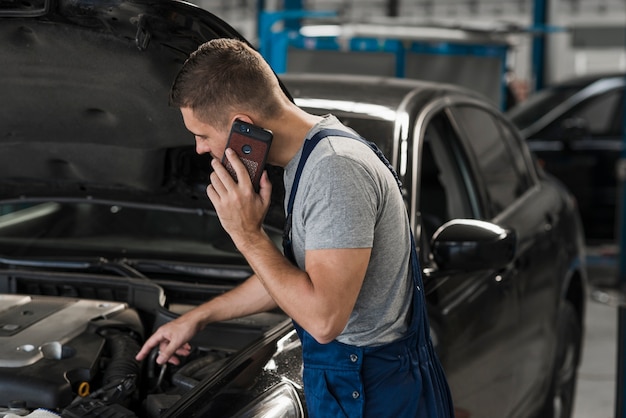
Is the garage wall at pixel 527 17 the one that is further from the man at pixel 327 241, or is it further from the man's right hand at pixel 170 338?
the man at pixel 327 241

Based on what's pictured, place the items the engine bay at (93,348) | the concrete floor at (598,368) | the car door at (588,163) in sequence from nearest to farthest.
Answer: the engine bay at (93,348), the concrete floor at (598,368), the car door at (588,163)


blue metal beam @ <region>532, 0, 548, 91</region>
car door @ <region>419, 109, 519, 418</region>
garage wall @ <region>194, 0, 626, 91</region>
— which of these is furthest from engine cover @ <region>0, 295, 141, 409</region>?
garage wall @ <region>194, 0, 626, 91</region>

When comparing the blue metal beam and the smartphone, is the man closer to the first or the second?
the smartphone

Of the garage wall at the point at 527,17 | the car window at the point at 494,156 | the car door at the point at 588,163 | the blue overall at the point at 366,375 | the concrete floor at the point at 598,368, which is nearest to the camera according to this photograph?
the blue overall at the point at 366,375

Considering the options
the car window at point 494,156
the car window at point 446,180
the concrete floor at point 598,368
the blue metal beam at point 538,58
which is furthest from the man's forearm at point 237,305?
the blue metal beam at point 538,58

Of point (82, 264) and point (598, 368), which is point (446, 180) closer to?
point (82, 264)

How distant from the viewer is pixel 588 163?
7945 millimetres

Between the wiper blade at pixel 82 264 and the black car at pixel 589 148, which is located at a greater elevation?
the wiper blade at pixel 82 264

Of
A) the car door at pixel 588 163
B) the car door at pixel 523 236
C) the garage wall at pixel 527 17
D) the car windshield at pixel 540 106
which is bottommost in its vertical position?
the garage wall at pixel 527 17

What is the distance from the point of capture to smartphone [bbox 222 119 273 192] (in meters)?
1.78

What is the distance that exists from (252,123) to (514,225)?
1881 millimetres

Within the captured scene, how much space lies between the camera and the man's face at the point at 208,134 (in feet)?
6.02

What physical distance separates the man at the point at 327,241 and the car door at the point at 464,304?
0.65 meters

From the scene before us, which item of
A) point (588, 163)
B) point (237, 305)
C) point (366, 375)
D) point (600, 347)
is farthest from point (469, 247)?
point (588, 163)
